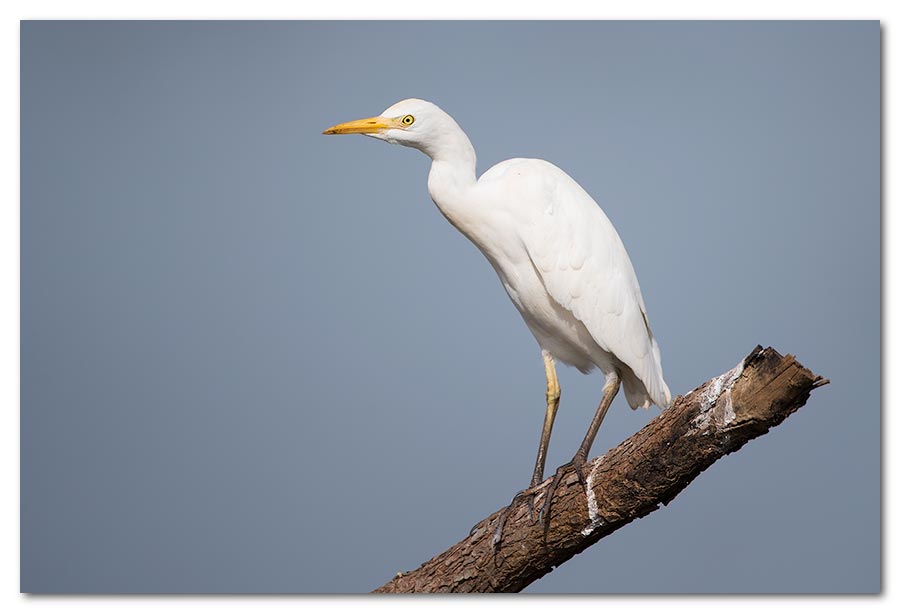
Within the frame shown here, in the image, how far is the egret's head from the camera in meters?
2.78

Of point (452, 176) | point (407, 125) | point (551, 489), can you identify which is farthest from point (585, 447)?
point (407, 125)

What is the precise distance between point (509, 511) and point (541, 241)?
2.38 ft

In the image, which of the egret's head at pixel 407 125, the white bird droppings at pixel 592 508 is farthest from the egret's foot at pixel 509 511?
the egret's head at pixel 407 125

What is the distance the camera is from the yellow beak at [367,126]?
2775mm

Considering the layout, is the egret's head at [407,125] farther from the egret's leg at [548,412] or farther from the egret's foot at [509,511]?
the egret's foot at [509,511]

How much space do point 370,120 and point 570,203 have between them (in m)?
0.60

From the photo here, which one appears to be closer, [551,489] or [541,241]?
[551,489]

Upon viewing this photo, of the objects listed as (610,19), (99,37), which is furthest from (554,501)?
(99,37)

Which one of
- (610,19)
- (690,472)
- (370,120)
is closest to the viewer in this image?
(690,472)

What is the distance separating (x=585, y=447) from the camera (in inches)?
108

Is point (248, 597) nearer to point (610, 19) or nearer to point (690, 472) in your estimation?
point (690, 472)

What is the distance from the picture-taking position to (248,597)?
9.25 feet

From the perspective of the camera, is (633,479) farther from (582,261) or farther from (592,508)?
(582,261)

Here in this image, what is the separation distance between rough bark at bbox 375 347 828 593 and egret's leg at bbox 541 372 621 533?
0.06ft
